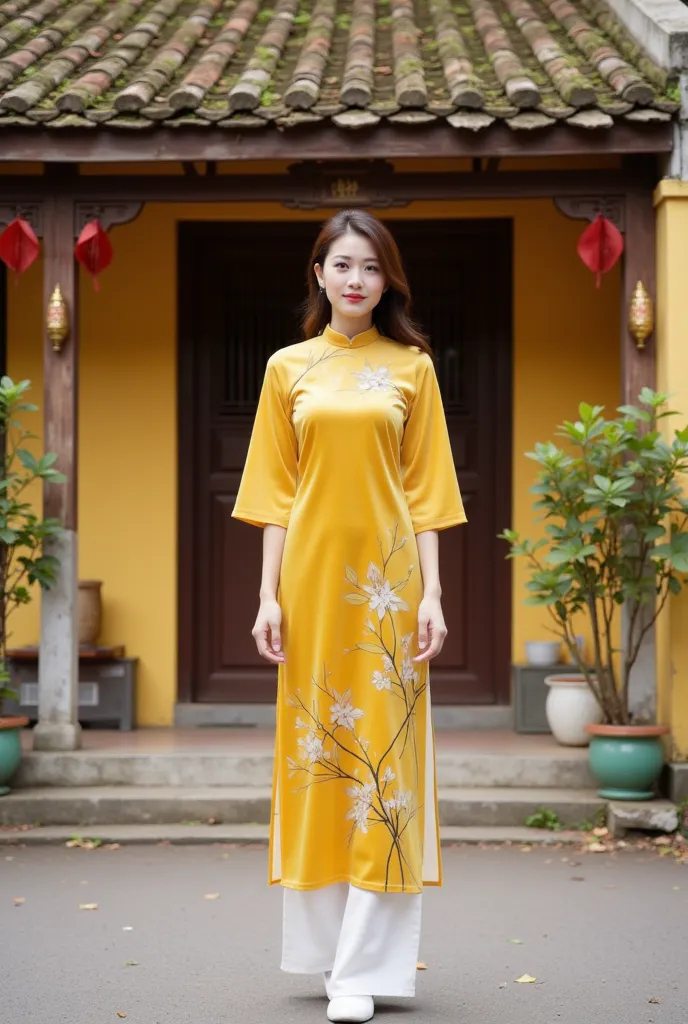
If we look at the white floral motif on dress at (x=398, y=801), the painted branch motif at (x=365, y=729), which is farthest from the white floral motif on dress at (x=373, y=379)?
the white floral motif on dress at (x=398, y=801)

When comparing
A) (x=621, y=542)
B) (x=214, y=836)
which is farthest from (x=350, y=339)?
(x=214, y=836)

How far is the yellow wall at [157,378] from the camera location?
26.4ft

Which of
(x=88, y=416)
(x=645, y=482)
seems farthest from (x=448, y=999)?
(x=88, y=416)

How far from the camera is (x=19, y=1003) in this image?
12.8 ft

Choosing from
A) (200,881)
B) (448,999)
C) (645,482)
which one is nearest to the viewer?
(448,999)

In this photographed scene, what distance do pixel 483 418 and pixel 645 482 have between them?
2.02 metres

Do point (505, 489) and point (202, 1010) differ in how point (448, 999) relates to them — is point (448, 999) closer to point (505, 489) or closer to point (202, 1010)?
point (202, 1010)

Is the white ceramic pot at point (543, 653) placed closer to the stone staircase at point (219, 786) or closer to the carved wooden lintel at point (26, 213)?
the stone staircase at point (219, 786)

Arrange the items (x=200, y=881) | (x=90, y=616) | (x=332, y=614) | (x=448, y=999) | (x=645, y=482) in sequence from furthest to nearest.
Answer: (x=90, y=616)
(x=645, y=482)
(x=200, y=881)
(x=448, y=999)
(x=332, y=614)

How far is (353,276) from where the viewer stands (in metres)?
→ 3.71

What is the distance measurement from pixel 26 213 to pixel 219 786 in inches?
118

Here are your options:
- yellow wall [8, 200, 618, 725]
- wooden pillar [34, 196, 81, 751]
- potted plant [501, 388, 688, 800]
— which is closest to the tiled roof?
wooden pillar [34, 196, 81, 751]

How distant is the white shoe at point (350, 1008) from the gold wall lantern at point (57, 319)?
13.7 ft

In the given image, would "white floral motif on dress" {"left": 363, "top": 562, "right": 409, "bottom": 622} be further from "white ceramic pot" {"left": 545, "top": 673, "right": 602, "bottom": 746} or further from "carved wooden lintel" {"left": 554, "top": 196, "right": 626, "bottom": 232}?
"carved wooden lintel" {"left": 554, "top": 196, "right": 626, "bottom": 232}
